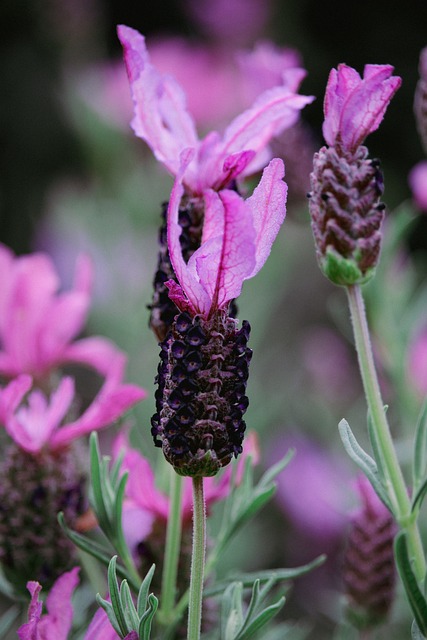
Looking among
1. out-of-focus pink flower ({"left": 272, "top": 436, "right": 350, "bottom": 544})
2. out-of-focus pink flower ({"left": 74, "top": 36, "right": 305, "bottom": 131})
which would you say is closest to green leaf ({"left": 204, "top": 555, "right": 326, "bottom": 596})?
out-of-focus pink flower ({"left": 272, "top": 436, "right": 350, "bottom": 544})

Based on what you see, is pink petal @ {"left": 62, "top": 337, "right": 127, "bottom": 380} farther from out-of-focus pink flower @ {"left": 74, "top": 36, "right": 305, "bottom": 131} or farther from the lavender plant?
out-of-focus pink flower @ {"left": 74, "top": 36, "right": 305, "bottom": 131}

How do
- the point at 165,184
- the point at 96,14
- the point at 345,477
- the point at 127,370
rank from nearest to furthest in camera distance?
the point at 345,477 < the point at 127,370 < the point at 165,184 < the point at 96,14

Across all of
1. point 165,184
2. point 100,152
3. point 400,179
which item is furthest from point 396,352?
point 400,179

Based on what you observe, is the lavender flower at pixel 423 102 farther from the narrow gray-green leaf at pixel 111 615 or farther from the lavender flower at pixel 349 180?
the narrow gray-green leaf at pixel 111 615

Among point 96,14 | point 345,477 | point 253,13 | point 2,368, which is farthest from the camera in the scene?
point 253,13

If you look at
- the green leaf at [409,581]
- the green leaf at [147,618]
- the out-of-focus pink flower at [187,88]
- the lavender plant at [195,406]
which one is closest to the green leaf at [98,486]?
the lavender plant at [195,406]

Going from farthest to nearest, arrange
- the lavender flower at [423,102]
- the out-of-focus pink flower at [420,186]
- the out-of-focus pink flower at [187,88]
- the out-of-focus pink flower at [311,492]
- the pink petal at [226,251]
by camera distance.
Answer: the out-of-focus pink flower at [187,88] < the out-of-focus pink flower at [311,492] < the out-of-focus pink flower at [420,186] < the lavender flower at [423,102] < the pink petal at [226,251]

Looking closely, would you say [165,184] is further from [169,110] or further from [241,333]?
[241,333]
